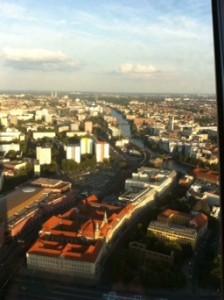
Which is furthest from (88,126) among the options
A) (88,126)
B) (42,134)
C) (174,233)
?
(174,233)

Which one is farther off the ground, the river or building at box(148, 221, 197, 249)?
the river

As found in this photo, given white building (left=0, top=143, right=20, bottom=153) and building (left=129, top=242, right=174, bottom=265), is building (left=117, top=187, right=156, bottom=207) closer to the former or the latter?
building (left=129, top=242, right=174, bottom=265)

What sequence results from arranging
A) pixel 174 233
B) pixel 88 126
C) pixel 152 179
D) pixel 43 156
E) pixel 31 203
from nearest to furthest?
pixel 174 233, pixel 31 203, pixel 152 179, pixel 43 156, pixel 88 126

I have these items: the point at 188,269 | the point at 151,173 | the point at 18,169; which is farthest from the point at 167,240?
the point at 18,169

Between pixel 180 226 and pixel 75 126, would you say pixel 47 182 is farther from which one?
pixel 75 126

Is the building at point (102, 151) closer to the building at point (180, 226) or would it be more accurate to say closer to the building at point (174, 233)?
the building at point (180, 226)

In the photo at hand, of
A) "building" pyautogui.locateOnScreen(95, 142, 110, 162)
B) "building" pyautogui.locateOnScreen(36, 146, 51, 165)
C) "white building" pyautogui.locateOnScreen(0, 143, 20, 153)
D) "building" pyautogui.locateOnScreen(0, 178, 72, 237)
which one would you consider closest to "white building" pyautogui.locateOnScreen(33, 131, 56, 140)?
"white building" pyautogui.locateOnScreen(0, 143, 20, 153)
